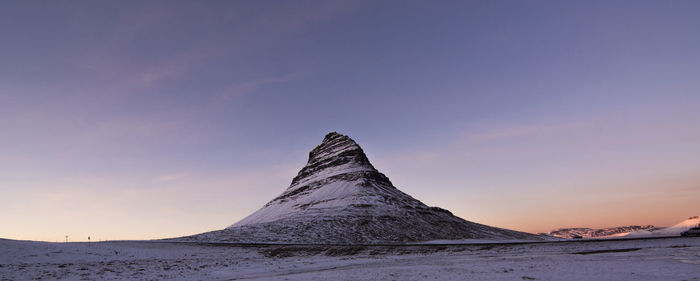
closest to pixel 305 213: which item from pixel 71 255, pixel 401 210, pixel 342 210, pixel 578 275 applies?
pixel 342 210

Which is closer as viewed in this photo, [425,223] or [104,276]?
[104,276]

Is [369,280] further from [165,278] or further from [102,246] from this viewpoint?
[102,246]

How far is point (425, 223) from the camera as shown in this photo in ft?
484

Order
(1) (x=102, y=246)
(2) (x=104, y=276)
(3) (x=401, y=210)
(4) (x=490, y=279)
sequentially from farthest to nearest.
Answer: (3) (x=401, y=210) → (1) (x=102, y=246) → (2) (x=104, y=276) → (4) (x=490, y=279)

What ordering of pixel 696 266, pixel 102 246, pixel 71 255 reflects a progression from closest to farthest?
pixel 696 266 → pixel 71 255 → pixel 102 246

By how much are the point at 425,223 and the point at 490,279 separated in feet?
425

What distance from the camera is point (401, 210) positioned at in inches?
6280

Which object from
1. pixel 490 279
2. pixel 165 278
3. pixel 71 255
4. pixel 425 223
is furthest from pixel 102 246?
pixel 425 223

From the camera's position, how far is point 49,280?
26.3 metres

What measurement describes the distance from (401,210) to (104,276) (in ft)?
453

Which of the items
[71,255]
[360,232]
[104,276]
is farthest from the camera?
[360,232]

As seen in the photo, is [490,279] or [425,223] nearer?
[490,279]

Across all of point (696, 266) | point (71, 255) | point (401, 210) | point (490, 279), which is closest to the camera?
point (490, 279)

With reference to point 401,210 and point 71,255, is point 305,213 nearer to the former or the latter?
point 401,210
